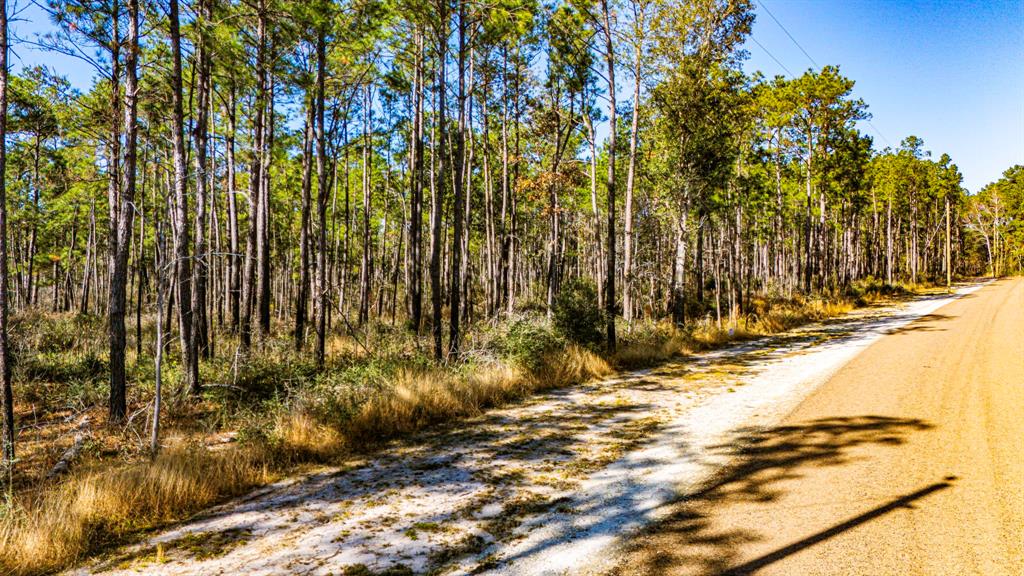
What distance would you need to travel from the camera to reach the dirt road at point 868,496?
3.05 m

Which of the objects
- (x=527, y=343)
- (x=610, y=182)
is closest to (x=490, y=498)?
(x=527, y=343)

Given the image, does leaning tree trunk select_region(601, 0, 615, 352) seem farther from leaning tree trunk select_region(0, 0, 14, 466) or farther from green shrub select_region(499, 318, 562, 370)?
leaning tree trunk select_region(0, 0, 14, 466)

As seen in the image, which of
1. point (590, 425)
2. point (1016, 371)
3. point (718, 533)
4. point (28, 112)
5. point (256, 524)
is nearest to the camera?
point (718, 533)

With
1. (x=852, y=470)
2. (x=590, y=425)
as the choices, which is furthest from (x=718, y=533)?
(x=590, y=425)

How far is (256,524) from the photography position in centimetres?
376

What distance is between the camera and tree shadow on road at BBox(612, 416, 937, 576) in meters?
3.09

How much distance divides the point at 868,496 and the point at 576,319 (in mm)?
8019

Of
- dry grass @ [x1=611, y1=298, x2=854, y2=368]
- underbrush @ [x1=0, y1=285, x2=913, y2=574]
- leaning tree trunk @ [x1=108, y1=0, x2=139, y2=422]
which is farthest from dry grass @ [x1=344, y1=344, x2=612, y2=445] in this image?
leaning tree trunk @ [x1=108, y1=0, x2=139, y2=422]

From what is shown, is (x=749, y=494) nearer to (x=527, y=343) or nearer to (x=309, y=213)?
(x=527, y=343)

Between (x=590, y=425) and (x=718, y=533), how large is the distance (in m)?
2.98

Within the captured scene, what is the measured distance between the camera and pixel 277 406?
677 centimetres

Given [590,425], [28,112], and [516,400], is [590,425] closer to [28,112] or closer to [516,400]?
[516,400]

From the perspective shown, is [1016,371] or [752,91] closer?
[1016,371]

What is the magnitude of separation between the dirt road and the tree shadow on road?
12 millimetres
